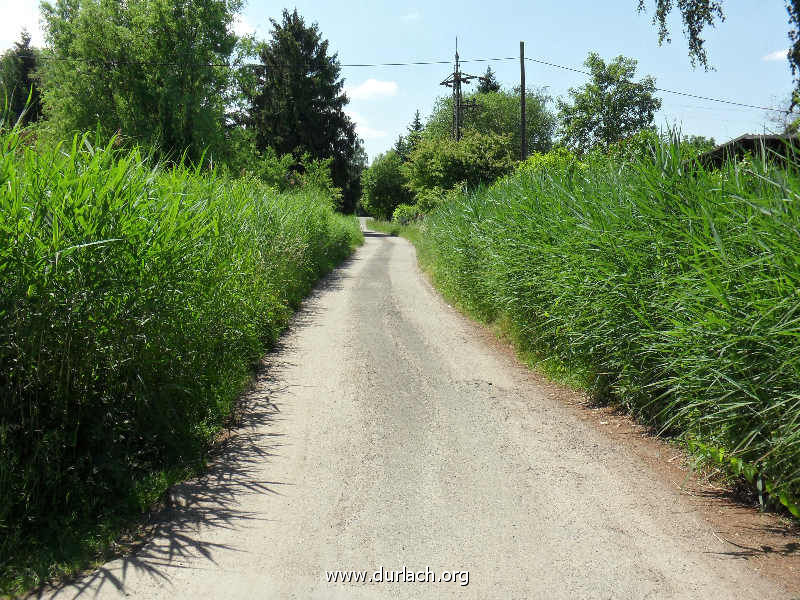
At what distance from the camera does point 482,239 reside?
11.4 metres

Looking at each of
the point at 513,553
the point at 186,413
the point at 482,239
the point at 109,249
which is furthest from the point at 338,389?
the point at 482,239

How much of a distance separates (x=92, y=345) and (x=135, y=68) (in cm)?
3344

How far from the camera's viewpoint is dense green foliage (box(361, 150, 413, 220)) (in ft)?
212

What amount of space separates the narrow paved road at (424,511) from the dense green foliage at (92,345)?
0.46 metres

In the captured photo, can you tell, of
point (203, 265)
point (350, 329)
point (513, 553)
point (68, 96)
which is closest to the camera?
point (513, 553)

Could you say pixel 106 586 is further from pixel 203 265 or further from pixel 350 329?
pixel 350 329

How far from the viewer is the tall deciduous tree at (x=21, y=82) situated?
4823mm

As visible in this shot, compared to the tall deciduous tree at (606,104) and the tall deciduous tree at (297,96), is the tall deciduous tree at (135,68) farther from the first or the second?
the tall deciduous tree at (606,104)

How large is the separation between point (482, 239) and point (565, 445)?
6.46 meters

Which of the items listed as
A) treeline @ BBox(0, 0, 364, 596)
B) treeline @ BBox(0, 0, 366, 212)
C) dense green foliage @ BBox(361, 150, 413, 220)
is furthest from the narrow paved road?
dense green foliage @ BBox(361, 150, 413, 220)

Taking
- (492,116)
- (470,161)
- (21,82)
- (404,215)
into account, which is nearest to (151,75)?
(21,82)

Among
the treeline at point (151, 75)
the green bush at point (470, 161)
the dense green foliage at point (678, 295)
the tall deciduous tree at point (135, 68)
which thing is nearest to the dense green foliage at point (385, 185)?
the treeline at point (151, 75)

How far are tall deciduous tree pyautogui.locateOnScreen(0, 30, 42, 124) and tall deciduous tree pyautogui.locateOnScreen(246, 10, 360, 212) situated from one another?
16.2m

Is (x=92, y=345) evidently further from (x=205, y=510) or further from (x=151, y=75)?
(x=151, y=75)
